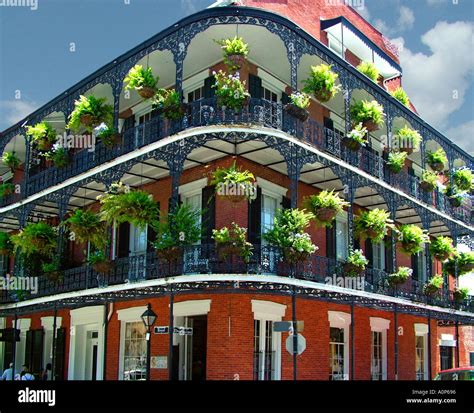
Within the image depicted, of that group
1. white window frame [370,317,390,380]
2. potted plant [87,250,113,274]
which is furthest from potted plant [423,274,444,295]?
potted plant [87,250,113,274]

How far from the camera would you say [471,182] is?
74.7 ft

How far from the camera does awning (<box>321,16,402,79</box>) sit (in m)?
20.4

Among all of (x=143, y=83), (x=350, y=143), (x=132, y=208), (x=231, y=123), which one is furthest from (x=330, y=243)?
(x=143, y=83)

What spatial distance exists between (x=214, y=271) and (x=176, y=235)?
1.17 meters

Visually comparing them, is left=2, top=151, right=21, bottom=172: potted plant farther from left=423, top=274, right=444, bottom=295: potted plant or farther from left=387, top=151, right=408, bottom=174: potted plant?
left=423, top=274, right=444, bottom=295: potted plant

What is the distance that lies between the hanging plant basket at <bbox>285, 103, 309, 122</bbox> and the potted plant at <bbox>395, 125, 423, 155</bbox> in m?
5.93

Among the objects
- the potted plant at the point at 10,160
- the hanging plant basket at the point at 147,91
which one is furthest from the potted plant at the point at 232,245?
the potted plant at the point at 10,160

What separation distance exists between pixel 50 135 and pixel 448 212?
13542 mm

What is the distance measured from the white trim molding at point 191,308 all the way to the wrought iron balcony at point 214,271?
1.47 metres

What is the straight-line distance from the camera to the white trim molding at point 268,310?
15.1m

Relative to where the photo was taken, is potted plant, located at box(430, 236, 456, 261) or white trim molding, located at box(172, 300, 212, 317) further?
potted plant, located at box(430, 236, 456, 261)

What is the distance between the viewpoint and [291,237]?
1367 cm

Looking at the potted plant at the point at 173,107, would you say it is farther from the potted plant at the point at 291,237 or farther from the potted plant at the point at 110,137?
the potted plant at the point at 291,237

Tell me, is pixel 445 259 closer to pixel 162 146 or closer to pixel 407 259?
pixel 407 259
